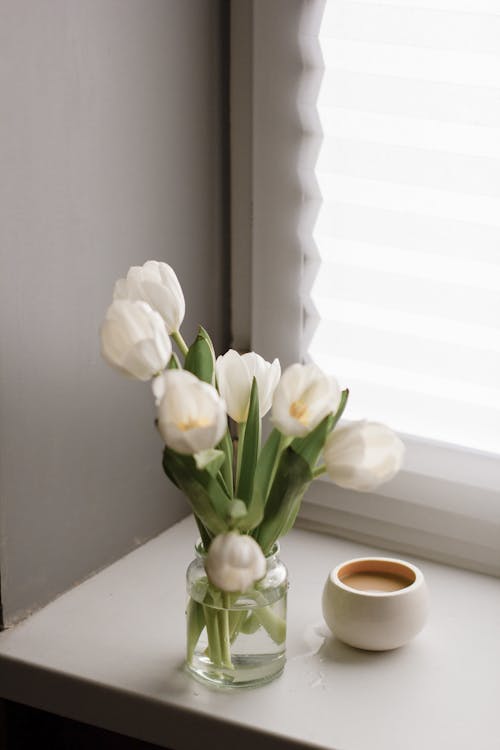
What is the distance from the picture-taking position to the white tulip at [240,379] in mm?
859

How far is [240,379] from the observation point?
859mm

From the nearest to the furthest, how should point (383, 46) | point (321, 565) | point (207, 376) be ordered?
point (207, 376), point (383, 46), point (321, 565)

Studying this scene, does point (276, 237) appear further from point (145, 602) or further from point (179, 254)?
point (145, 602)

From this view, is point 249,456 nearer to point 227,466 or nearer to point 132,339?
point 227,466

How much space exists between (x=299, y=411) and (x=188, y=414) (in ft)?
0.29

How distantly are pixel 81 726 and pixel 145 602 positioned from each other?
0.15m

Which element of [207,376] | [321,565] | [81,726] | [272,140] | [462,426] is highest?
[272,140]

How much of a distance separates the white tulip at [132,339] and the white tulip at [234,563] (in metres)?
0.14

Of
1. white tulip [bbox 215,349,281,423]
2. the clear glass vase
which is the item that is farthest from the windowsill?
white tulip [bbox 215,349,281,423]

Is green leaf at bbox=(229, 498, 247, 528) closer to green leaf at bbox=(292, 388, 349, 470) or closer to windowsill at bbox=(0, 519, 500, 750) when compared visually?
green leaf at bbox=(292, 388, 349, 470)

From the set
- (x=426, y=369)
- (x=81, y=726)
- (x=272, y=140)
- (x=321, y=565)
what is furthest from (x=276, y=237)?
(x=81, y=726)

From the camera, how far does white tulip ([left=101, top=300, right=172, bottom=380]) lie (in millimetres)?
781

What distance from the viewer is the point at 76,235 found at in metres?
0.95

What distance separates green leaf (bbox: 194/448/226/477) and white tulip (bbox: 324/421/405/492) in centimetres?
9
